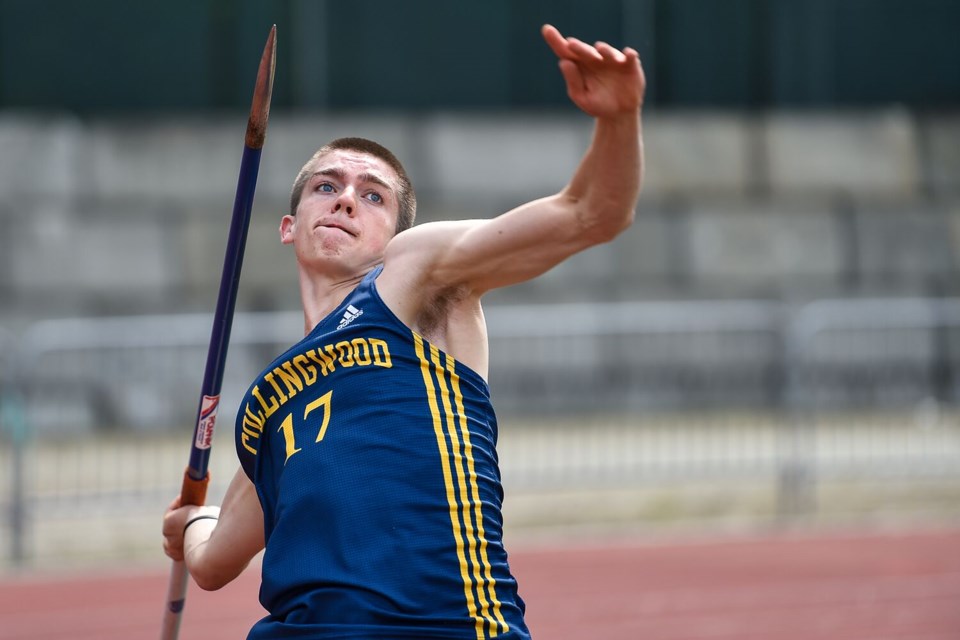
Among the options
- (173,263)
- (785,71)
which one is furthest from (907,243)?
(173,263)

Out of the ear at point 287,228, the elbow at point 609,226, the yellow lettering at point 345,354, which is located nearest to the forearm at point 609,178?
the elbow at point 609,226

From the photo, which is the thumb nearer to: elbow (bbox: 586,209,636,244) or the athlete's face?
elbow (bbox: 586,209,636,244)

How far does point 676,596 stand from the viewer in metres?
8.17

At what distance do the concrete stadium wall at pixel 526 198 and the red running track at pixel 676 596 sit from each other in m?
6.08

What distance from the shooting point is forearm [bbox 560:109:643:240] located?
7.59 ft

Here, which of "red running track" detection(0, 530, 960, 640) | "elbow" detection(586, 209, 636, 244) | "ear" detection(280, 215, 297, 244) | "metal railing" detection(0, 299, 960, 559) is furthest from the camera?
"metal railing" detection(0, 299, 960, 559)

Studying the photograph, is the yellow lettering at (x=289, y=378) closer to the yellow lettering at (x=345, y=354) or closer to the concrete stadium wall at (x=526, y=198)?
the yellow lettering at (x=345, y=354)

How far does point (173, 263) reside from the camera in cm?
1450

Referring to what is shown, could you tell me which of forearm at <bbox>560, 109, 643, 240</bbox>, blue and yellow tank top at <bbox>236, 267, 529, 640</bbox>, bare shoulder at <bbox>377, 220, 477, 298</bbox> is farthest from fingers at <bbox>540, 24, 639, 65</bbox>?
blue and yellow tank top at <bbox>236, 267, 529, 640</bbox>

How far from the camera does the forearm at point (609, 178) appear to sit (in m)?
2.31

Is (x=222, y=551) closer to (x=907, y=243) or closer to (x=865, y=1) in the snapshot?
(x=907, y=243)

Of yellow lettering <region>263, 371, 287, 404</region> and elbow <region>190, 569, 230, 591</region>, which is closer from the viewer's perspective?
yellow lettering <region>263, 371, 287, 404</region>

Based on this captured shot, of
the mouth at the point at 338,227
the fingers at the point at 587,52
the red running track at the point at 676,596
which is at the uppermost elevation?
the fingers at the point at 587,52

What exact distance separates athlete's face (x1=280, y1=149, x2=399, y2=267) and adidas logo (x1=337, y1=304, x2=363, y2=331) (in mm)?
240
